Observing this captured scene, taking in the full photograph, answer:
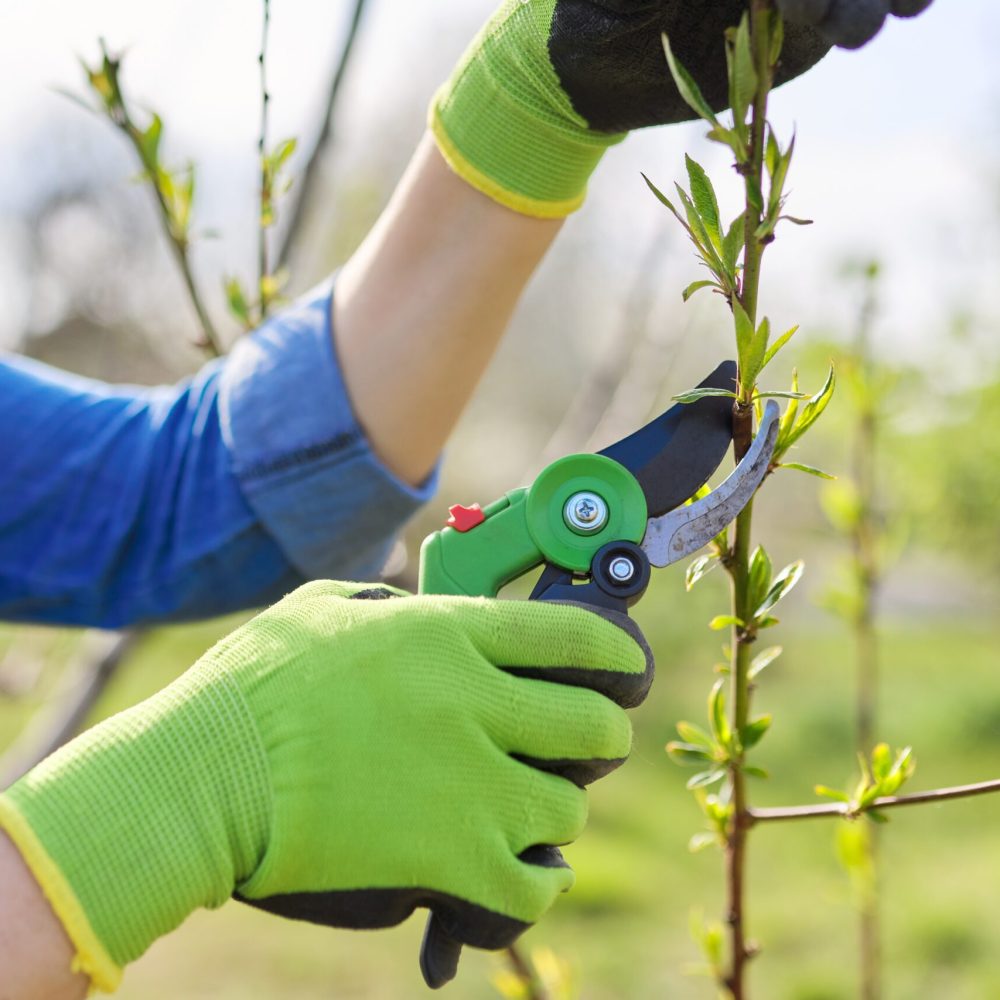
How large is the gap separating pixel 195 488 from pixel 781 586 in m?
0.99

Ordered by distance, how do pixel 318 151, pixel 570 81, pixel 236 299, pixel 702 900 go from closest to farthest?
pixel 570 81, pixel 236 299, pixel 318 151, pixel 702 900

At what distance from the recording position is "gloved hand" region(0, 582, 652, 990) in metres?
0.88

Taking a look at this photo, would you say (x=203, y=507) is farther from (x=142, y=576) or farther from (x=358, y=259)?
(x=358, y=259)

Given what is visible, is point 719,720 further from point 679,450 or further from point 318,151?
point 318,151

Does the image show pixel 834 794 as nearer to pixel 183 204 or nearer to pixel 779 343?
pixel 779 343

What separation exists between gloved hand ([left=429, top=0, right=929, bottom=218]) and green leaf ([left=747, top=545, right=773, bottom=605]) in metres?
0.42

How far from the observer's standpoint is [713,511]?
941 mm

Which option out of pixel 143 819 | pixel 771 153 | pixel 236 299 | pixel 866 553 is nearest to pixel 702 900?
pixel 866 553

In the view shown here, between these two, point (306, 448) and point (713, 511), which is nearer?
point (713, 511)

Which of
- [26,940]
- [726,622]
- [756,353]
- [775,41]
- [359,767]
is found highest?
[775,41]

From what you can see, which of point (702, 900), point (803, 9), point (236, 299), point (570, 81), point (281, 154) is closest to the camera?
point (803, 9)

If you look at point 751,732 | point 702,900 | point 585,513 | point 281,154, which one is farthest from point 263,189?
point 702,900

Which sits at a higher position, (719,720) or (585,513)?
(585,513)

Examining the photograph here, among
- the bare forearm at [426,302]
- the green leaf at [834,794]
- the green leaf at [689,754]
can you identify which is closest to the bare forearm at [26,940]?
the green leaf at [689,754]
